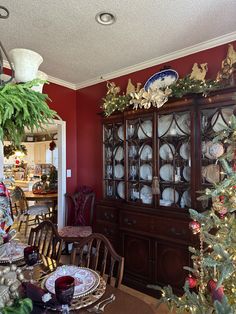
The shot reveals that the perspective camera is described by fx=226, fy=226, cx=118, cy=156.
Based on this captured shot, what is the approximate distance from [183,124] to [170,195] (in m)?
0.82

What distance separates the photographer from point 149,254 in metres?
2.59

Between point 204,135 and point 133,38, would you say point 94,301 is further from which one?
point 133,38

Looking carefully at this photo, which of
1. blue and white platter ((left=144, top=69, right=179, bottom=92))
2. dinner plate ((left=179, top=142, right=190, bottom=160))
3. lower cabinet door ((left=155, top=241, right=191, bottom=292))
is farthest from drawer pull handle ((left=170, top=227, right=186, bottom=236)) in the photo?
blue and white platter ((left=144, top=69, right=179, bottom=92))

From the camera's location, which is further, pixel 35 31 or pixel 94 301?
pixel 35 31

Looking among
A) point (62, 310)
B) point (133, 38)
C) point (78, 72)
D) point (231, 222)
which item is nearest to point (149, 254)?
point (231, 222)

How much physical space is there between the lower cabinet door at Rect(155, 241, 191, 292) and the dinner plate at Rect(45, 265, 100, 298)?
1.24m

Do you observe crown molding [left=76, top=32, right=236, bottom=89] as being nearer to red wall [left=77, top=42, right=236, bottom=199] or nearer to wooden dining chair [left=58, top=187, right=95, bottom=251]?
red wall [left=77, top=42, right=236, bottom=199]

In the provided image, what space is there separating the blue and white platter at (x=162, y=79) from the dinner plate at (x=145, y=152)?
71 centimetres

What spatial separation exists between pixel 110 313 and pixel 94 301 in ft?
0.42

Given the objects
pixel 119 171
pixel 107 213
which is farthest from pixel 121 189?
pixel 107 213

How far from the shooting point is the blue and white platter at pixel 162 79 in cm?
273

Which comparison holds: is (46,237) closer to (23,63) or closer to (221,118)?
(23,63)

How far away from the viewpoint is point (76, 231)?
10.9 ft

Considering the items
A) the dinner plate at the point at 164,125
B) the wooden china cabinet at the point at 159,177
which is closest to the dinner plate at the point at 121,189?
the wooden china cabinet at the point at 159,177
